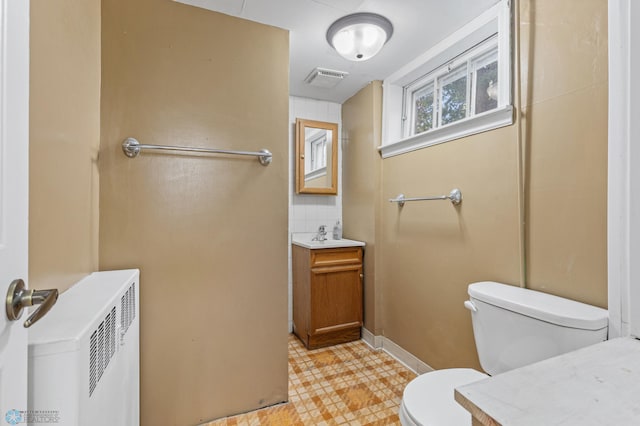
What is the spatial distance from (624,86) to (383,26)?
109cm

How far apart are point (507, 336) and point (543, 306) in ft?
0.58

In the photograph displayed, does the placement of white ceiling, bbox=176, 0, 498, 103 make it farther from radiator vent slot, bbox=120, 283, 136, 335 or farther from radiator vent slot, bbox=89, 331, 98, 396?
radiator vent slot, bbox=89, 331, 98, 396

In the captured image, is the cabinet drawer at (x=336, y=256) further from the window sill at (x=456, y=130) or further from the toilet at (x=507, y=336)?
the toilet at (x=507, y=336)

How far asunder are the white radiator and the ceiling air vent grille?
176cm

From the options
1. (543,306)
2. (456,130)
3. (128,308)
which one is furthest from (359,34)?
(128,308)

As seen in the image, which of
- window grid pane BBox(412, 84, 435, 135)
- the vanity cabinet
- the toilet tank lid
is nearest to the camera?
the toilet tank lid

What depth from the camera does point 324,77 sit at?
2.17 meters

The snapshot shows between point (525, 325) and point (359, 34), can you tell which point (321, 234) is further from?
point (525, 325)

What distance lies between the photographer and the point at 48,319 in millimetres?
685

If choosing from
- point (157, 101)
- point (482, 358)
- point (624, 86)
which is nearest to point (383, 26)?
→ point (624, 86)

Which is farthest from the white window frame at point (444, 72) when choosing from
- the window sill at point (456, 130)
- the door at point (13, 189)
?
the door at point (13, 189)

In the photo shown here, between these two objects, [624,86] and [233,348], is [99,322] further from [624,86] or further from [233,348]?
[624,86]

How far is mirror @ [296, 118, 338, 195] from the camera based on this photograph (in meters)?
2.55

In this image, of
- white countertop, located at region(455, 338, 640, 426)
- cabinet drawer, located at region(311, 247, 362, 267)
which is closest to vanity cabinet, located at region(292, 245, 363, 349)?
cabinet drawer, located at region(311, 247, 362, 267)
